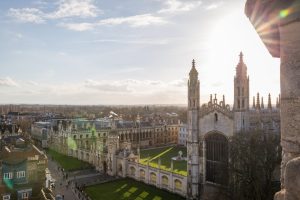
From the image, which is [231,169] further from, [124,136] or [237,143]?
[124,136]

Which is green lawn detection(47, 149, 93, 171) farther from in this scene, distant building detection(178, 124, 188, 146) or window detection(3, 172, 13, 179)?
distant building detection(178, 124, 188, 146)

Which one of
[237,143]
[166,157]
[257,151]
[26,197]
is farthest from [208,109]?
[166,157]

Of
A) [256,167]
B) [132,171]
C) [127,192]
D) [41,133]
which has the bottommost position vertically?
[127,192]

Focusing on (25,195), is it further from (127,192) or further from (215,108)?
(215,108)

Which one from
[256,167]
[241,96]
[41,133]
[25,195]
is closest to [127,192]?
[25,195]

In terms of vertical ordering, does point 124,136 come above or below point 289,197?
below
